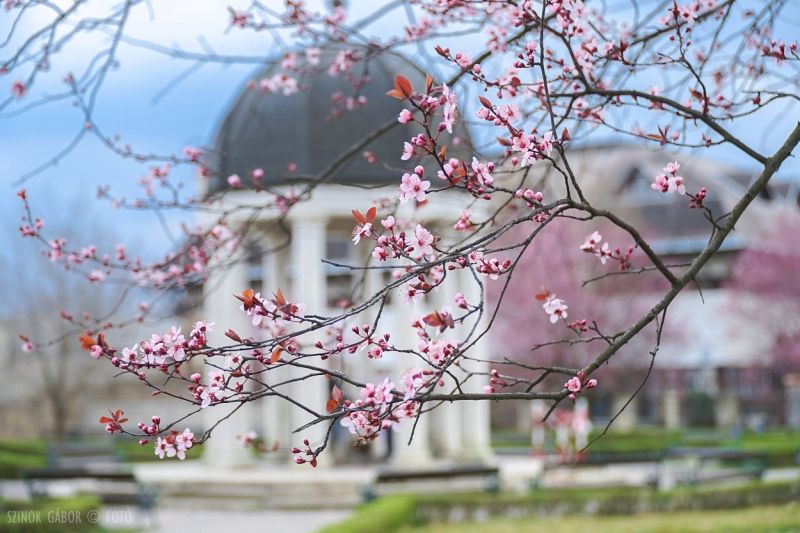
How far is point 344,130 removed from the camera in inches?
790

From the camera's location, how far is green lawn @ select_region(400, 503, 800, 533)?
12164mm

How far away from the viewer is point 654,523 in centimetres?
1298

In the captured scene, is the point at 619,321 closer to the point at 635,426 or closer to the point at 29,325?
the point at 635,426

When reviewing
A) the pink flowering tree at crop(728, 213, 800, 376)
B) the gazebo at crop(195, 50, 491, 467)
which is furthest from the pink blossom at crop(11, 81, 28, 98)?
the pink flowering tree at crop(728, 213, 800, 376)

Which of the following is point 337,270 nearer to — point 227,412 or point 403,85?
point 227,412

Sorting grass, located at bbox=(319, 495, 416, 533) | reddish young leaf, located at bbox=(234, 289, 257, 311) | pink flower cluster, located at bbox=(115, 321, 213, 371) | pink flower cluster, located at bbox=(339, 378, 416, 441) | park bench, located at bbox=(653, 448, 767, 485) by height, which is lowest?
grass, located at bbox=(319, 495, 416, 533)

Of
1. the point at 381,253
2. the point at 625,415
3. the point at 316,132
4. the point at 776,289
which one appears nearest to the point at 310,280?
the point at 316,132

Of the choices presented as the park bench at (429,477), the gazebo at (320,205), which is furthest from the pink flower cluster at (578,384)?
the gazebo at (320,205)

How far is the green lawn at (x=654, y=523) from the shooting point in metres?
12.2

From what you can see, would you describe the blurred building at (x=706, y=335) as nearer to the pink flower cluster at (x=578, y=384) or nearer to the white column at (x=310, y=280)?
the white column at (x=310, y=280)

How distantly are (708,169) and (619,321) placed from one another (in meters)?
14.2

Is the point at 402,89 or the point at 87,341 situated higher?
the point at 402,89

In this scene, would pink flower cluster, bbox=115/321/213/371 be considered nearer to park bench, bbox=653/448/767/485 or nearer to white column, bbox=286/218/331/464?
park bench, bbox=653/448/767/485

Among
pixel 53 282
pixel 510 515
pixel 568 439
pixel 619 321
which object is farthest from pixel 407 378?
pixel 619 321
